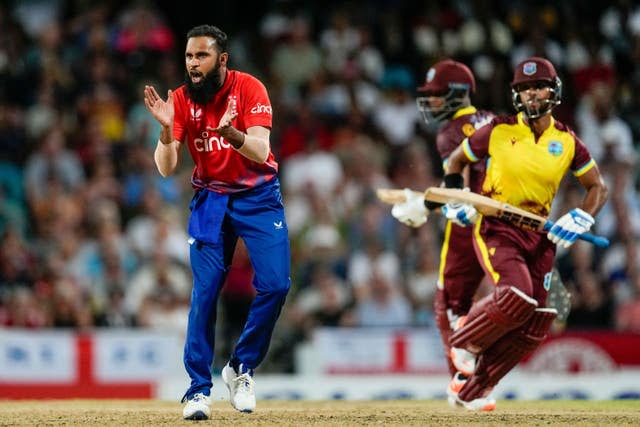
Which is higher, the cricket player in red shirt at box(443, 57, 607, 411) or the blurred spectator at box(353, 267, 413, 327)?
the cricket player in red shirt at box(443, 57, 607, 411)

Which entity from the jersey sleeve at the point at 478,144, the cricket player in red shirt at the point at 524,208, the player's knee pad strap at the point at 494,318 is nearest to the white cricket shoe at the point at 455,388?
the cricket player in red shirt at the point at 524,208

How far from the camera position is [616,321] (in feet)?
46.6

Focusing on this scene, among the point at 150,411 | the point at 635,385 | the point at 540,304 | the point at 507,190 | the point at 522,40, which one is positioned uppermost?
the point at 522,40

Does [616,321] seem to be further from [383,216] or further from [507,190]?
[507,190]

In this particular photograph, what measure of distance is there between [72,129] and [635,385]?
702cm

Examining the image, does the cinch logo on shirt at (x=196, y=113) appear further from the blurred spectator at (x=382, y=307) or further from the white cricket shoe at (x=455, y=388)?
the blurred spectator at (x=382, y=307)

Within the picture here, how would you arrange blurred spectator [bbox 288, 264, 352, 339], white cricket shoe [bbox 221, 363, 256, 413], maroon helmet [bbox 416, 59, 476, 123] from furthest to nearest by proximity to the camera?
blurred spectator [bbox 288, 264, 352, 339] → maroon helmet [bbox 416, 59, 476, 123] → white cricket shoe [bbox 221, 363, 256, 413]

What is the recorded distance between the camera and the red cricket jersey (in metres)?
8.56

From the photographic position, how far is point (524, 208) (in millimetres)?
9422

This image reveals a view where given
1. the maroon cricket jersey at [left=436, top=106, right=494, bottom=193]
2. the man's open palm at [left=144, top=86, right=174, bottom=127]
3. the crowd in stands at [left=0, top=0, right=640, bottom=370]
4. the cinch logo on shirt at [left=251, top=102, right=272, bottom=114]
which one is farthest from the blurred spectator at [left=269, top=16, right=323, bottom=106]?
the man's open palm at [left=144, top=86, right=174, bottom=127]

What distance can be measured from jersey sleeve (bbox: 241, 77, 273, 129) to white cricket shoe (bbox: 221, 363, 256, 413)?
165cm

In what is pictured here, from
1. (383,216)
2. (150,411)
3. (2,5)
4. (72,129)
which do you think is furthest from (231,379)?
(2,5)

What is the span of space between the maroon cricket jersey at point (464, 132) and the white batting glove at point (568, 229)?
95cm

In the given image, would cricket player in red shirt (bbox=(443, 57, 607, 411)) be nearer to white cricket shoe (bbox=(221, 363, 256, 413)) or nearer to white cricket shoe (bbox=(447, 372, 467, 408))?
white cricket shoe (bbox=(447, 372, 467, 408))
